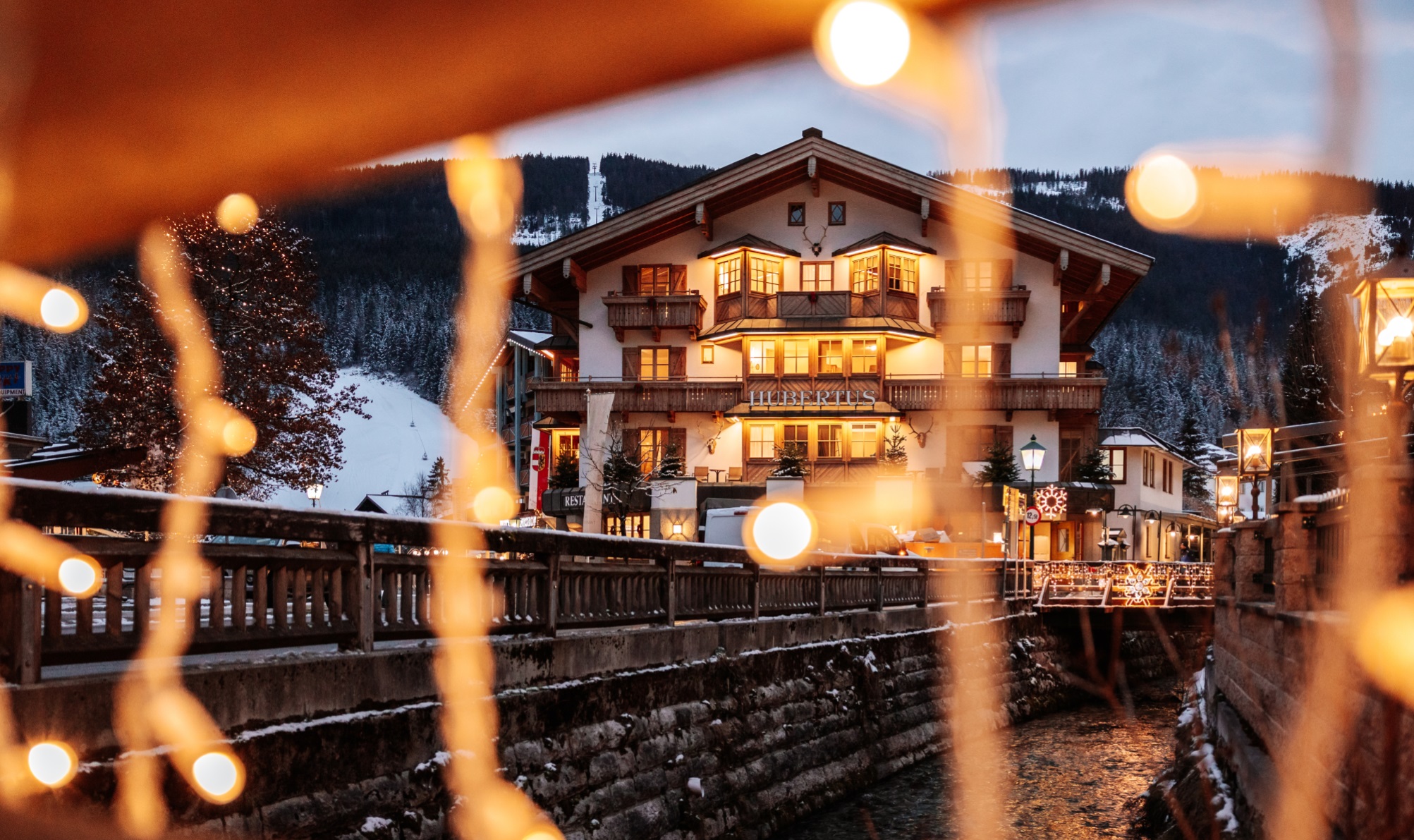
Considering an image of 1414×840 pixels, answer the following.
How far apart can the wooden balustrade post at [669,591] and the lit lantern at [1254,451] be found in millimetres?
16006

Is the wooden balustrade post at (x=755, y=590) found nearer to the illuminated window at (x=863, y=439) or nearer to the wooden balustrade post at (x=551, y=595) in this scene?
the wooden balustrade post at (x=551, y=595)

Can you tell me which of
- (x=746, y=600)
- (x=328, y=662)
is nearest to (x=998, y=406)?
(x=746, y=600)

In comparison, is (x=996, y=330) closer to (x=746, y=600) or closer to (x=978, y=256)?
(x=978, y=256)

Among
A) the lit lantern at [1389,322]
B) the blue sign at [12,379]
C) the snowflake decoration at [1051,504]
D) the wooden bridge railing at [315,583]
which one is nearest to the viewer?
the wooden bridge railing at [315,583]

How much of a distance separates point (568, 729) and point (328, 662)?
11.6 feet

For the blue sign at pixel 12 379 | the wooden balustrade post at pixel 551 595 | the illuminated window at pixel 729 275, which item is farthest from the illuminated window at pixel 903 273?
the wooden balustrade post at pixel 551 595

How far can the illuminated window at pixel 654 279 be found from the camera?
165ft

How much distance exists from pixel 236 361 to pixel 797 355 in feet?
65.9

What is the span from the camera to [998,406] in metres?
47.7

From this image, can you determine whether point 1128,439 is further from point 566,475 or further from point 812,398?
point 566,475

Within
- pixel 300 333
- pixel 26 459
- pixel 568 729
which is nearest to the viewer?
pixel 568 729

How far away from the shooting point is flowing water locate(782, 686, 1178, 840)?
56.5 feet

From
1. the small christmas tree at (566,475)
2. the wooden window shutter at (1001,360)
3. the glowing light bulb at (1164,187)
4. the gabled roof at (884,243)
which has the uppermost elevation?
the glowing light bulb at (1164,187)

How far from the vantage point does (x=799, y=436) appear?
49.2m
